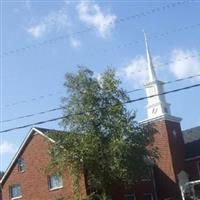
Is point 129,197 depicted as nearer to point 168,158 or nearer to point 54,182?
point 54,182

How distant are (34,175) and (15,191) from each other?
9.98 feet

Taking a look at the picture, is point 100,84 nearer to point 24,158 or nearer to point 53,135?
point 53,135

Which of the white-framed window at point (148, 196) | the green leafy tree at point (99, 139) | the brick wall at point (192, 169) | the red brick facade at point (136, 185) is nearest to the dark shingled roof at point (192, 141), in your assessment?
the brick wall at point (192, 169)

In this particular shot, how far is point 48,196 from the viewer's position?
145 ft

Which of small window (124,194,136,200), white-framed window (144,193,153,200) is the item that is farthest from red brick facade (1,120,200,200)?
small window (124,194,136,200)

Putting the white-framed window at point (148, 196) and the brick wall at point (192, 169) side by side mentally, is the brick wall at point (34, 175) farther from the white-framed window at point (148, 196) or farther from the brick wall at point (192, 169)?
the brick wall at point (192, 169)

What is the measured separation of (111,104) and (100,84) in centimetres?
191

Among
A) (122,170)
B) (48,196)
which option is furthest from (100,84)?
(48,196)

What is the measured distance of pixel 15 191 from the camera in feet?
155

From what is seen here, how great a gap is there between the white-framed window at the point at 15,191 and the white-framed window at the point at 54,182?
389 cm

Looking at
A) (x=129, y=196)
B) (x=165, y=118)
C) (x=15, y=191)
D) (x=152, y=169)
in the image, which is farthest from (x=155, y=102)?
(x=15, y=191)

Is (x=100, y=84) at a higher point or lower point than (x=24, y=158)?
higher

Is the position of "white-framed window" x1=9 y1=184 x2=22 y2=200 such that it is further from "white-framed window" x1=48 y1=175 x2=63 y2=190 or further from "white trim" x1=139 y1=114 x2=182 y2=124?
"white trim" x1=139 y1=114 x2=182 y2=124

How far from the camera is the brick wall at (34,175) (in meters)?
44.5
